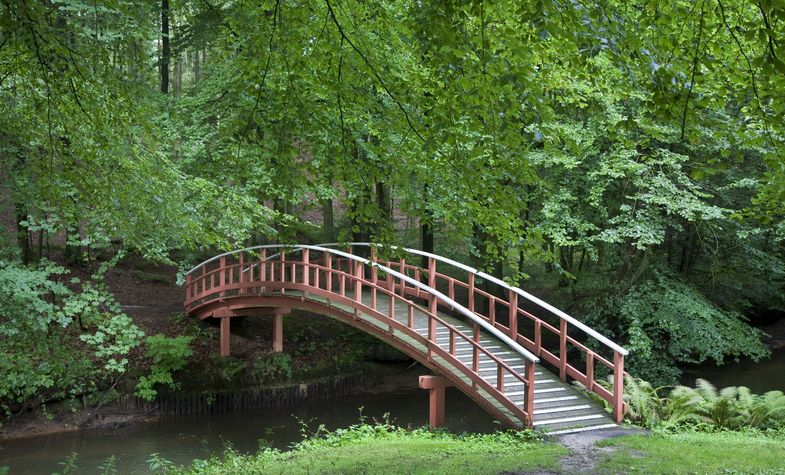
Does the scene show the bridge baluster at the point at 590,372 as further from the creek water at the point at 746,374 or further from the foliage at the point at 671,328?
the creek water at the point at 746,374

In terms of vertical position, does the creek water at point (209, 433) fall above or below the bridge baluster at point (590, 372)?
below

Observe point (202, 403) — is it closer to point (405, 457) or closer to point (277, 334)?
point (277, 334)

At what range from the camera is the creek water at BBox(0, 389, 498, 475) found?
10.6 meters

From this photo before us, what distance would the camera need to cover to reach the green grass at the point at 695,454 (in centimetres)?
634

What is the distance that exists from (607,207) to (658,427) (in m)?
6.41

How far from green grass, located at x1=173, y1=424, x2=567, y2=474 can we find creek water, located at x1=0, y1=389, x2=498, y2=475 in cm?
163

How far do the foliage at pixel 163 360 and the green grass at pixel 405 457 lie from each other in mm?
5757

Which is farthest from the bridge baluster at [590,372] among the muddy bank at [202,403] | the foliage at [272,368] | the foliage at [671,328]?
the foliage at [272,368]

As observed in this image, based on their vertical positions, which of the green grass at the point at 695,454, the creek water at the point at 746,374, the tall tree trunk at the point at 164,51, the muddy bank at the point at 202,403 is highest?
the tall tree trunk at the point at 164,51

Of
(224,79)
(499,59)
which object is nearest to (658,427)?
(499,59)

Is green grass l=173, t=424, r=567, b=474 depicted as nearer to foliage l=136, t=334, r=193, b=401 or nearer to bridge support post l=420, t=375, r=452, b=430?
bridge support post l=420, t=375, r=452, b=430

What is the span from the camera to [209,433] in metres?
12.5

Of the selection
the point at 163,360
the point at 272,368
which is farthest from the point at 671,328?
the point at 163,360

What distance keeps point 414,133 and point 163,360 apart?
32.6 ft
